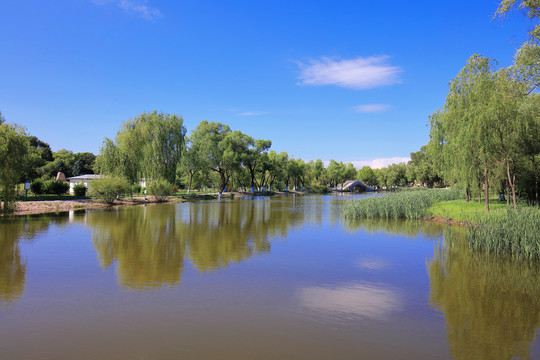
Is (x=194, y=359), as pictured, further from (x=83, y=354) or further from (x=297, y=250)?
(x=297, y=250)

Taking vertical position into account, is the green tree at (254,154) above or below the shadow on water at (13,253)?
above

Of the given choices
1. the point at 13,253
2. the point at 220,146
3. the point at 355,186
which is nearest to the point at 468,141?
the point at 13,253

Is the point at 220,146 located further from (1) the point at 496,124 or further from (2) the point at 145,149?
(1) the point at 496,124

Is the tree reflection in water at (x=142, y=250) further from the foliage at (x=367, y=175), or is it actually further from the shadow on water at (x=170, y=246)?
the foliage at (x=367, y=175)

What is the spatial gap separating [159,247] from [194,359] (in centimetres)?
1037

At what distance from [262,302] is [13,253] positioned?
11511mm

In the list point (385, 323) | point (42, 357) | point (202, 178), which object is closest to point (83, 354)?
point (42, 357)

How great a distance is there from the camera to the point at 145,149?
46188mm

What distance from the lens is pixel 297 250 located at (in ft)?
50.0

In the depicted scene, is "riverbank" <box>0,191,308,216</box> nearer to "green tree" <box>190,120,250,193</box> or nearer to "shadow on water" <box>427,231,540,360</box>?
"green tree" <box>190,120,250,193</box>

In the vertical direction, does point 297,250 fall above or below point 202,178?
below

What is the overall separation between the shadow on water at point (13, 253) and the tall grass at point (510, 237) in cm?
1615

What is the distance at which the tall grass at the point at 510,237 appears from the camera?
12584mm

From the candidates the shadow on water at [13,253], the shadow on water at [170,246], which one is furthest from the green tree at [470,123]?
the shadow on water at [13,253]
